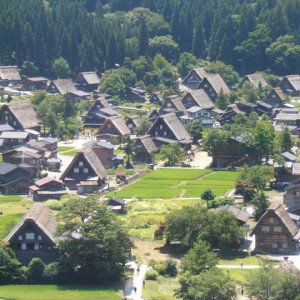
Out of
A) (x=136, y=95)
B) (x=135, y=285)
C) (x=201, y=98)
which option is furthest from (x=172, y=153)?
(x=135, y=285)

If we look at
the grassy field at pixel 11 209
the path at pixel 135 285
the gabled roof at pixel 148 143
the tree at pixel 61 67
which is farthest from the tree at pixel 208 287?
the tree at pixel 61 67

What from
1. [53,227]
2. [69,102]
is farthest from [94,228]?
[69,102]

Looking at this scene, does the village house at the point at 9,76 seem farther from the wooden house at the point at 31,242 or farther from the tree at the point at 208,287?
the tree at the point at 208,287

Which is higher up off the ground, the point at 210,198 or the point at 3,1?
the point at 3,1

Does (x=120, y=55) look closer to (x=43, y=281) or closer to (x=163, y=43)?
(x=163, y=43)

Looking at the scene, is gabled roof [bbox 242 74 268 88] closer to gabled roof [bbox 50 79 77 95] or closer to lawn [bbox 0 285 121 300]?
gabled roof [bbox 50 79 77 95]

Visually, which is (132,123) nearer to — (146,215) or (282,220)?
(146,215)
